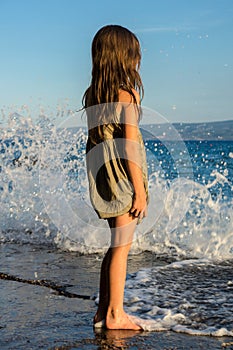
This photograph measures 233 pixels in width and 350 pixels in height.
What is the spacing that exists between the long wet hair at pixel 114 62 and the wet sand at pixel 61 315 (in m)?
0.98

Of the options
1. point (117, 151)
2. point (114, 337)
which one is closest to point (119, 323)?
→ point (114, 337)

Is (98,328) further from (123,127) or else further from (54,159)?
Answer: (54,159)

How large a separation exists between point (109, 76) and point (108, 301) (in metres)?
1.15

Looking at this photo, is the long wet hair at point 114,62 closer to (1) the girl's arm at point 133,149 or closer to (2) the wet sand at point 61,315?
(1) the girl's arm at point 133,149

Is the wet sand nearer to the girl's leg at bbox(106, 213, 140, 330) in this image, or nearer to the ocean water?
the girl's leg at bbox(106, 213, 140, 330)

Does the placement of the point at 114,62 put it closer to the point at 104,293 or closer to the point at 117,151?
the point at 117,151

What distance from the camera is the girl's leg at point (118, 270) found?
2727 mm

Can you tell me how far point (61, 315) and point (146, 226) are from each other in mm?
2840

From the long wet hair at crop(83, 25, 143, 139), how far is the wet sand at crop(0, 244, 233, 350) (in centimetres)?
98

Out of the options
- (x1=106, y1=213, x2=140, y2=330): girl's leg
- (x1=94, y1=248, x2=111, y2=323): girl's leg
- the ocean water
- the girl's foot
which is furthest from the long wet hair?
the ocean water

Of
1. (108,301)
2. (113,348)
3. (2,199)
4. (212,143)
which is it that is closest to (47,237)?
(2,199)

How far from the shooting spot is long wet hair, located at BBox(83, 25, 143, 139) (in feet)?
8.88

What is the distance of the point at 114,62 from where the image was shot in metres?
2.72

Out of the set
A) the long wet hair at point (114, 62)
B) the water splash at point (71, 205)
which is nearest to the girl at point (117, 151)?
the long wet hair at point (114, 62)
